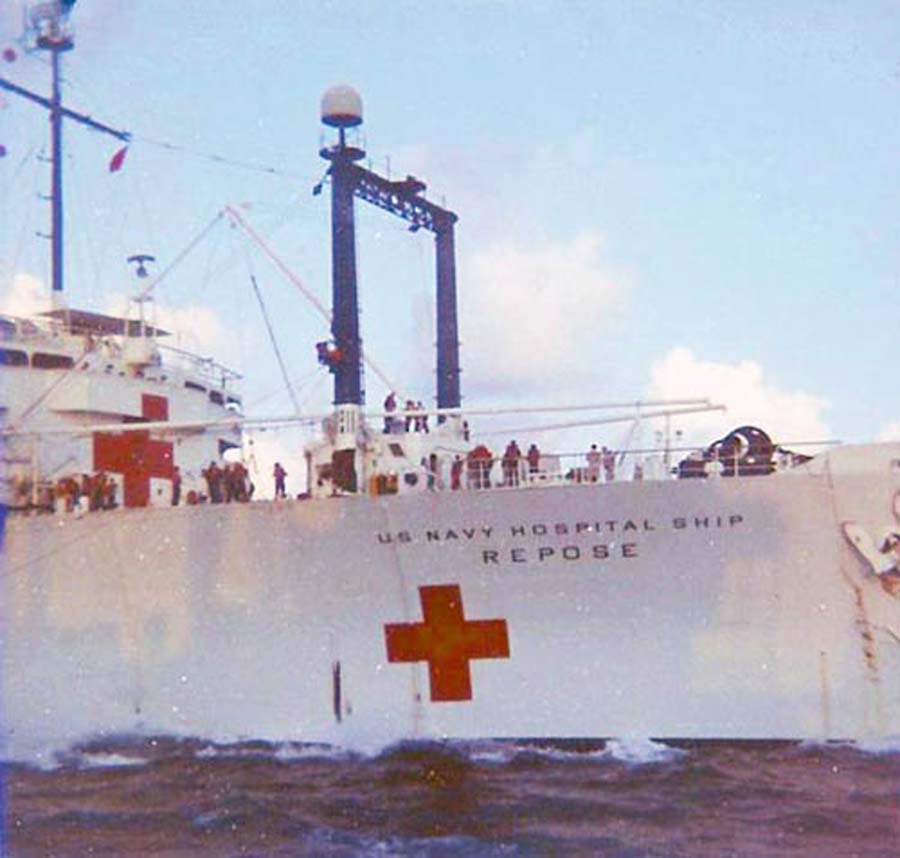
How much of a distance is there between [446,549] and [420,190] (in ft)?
18.1

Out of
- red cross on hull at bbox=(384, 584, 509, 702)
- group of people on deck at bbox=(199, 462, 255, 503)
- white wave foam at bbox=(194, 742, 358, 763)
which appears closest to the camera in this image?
red cross on hull at bbox=(384, 584, 509, 702)

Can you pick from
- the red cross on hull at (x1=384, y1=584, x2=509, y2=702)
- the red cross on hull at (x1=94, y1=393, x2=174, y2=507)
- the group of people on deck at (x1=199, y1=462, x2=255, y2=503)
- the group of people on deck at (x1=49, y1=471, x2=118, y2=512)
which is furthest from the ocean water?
the red cross on hull at (x1=94, y1=393, x2=174, y2=507)

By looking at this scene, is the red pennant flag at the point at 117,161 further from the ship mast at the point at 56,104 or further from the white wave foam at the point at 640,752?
the white wave foam at the point at 640,752

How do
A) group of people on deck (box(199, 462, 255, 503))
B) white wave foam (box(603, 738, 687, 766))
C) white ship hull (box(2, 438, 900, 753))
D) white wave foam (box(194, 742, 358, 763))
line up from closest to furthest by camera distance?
1. white wave foam (box(603, 738, 687, 766))
2. white ship hull (box(2, 438, 900, 753))
3. white wave foam (box(194, 742, 358, 763))
4. group of people on deck (box(199, 462, 255, 503))

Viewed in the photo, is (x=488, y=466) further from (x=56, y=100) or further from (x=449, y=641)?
(x=56, y=100)

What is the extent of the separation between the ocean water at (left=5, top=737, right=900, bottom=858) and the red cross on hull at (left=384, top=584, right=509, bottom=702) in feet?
1.67

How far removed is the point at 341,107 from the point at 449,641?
17.3 feet

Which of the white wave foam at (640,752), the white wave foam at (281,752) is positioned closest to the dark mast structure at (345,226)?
the white wave foam at (281,752)

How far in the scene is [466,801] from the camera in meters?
8.83

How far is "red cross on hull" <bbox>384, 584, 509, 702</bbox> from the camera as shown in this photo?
1063 cm

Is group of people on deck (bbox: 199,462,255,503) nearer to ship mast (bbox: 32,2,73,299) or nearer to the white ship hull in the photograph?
the white ship hull

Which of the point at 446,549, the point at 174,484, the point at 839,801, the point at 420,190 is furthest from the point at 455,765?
the point at 420,190

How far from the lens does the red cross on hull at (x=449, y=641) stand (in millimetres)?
10633

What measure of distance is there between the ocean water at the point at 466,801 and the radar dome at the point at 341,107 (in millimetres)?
5923
